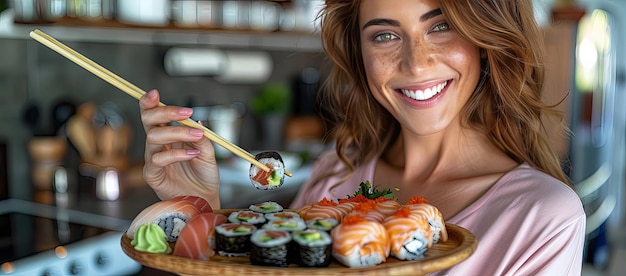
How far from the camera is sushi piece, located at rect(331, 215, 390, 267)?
105 centimetres

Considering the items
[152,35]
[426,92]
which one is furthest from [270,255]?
[152,35]

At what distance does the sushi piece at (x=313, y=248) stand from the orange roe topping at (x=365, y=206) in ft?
0.46

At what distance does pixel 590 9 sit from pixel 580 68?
0.53 metres

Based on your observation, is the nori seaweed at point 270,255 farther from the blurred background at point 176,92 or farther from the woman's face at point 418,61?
the blurred background at point 176,92

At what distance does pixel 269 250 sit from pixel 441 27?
26.5 inches

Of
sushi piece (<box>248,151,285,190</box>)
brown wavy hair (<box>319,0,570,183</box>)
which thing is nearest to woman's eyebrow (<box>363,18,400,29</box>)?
brown wavy hair (<box>319,0,570,183</box>)

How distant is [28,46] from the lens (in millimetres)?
3264

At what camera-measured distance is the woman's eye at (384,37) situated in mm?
1503

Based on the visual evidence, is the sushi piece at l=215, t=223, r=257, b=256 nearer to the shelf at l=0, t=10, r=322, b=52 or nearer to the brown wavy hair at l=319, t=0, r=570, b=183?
the brown wavy hair at l=319, t=0, r=570, b=183

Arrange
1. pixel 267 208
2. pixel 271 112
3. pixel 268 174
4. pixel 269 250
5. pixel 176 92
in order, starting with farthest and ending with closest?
pixel 271 112, pixel 176 92, pixel 268 174, pixel 267 208, pixel 269 250

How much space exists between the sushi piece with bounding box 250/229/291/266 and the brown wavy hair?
63 centimetres

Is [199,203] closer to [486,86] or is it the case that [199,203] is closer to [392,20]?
[392,20]

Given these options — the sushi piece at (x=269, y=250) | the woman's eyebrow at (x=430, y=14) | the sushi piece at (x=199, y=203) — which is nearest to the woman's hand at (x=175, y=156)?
the sushi piece at (x=199, y=203)

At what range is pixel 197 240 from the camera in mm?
1098
